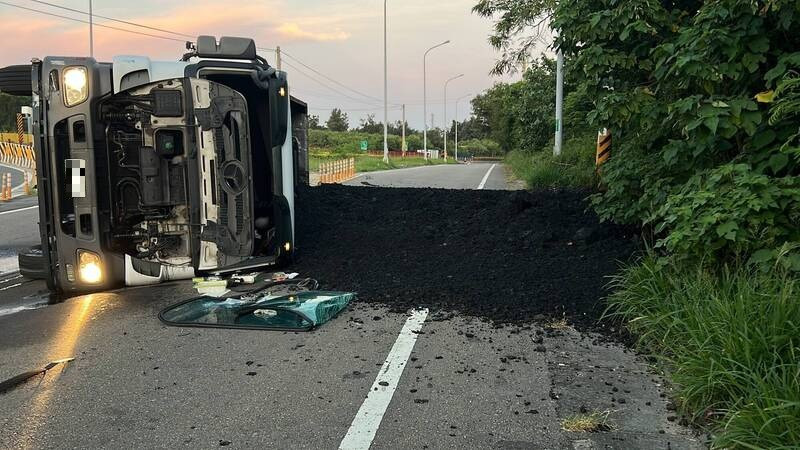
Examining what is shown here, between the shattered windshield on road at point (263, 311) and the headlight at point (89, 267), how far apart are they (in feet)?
2.45

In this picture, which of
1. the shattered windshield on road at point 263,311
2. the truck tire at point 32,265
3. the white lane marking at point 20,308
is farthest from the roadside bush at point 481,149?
the white lane marking at point 20,308

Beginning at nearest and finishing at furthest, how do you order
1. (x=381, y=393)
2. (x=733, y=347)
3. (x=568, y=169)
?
1. (x=733, y=347)
2. (x=381, y=393)
3. (x=568, y=169)

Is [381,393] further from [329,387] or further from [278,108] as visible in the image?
[278,108]

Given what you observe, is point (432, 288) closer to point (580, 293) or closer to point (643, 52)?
point (580, 293)

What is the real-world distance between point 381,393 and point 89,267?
3402mm

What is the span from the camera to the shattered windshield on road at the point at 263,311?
5.24 meters

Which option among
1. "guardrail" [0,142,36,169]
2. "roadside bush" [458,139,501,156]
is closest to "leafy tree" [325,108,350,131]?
"roadside bush" [458,139,501,156]

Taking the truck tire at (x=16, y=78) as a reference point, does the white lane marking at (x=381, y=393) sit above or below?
below

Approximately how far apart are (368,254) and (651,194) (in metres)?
3.39

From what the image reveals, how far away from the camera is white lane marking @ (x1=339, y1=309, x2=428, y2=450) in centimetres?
330

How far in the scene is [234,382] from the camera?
4.05m

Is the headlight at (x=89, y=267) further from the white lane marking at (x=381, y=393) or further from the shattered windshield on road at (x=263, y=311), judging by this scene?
the white lane marking at (x=381, y=393)

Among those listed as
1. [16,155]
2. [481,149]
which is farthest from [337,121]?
[16,155]

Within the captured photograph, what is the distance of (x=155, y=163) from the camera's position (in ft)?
20.5
